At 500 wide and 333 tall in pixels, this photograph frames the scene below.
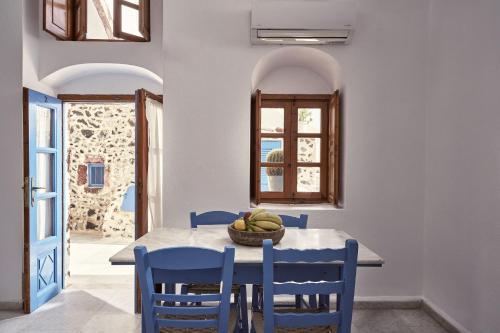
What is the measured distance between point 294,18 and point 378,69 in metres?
0.88

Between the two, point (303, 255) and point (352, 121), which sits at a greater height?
point (352, 121)

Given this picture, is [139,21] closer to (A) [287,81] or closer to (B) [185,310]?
(A) [287,81]

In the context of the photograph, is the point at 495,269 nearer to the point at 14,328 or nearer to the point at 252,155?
the point at 252,155

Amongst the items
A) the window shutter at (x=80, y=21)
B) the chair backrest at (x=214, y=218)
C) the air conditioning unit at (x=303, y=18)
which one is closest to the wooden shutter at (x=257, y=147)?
the air conditioning unit at (x=303, y=18)

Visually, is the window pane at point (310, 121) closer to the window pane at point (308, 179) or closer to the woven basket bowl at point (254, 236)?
the window pane at point (308, 179)

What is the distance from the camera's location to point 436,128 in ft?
11.7

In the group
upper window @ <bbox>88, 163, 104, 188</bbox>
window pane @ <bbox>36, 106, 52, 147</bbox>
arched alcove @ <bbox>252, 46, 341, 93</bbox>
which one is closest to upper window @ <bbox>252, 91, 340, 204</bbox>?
arched alcove @ <bbox>252, 46, 341, 93</bbox>

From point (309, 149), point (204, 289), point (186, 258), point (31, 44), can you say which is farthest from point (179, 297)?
point (31, 44)

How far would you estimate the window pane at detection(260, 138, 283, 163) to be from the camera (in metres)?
4.23

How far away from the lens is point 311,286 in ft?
6.37

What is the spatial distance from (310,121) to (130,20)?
2174mm

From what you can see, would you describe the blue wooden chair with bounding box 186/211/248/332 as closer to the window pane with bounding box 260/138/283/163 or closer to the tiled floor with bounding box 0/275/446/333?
the tiled floor with bounding box 0/275/446/333

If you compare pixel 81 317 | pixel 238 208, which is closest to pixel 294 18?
pixel 238 208

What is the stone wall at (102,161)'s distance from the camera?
7609mm
